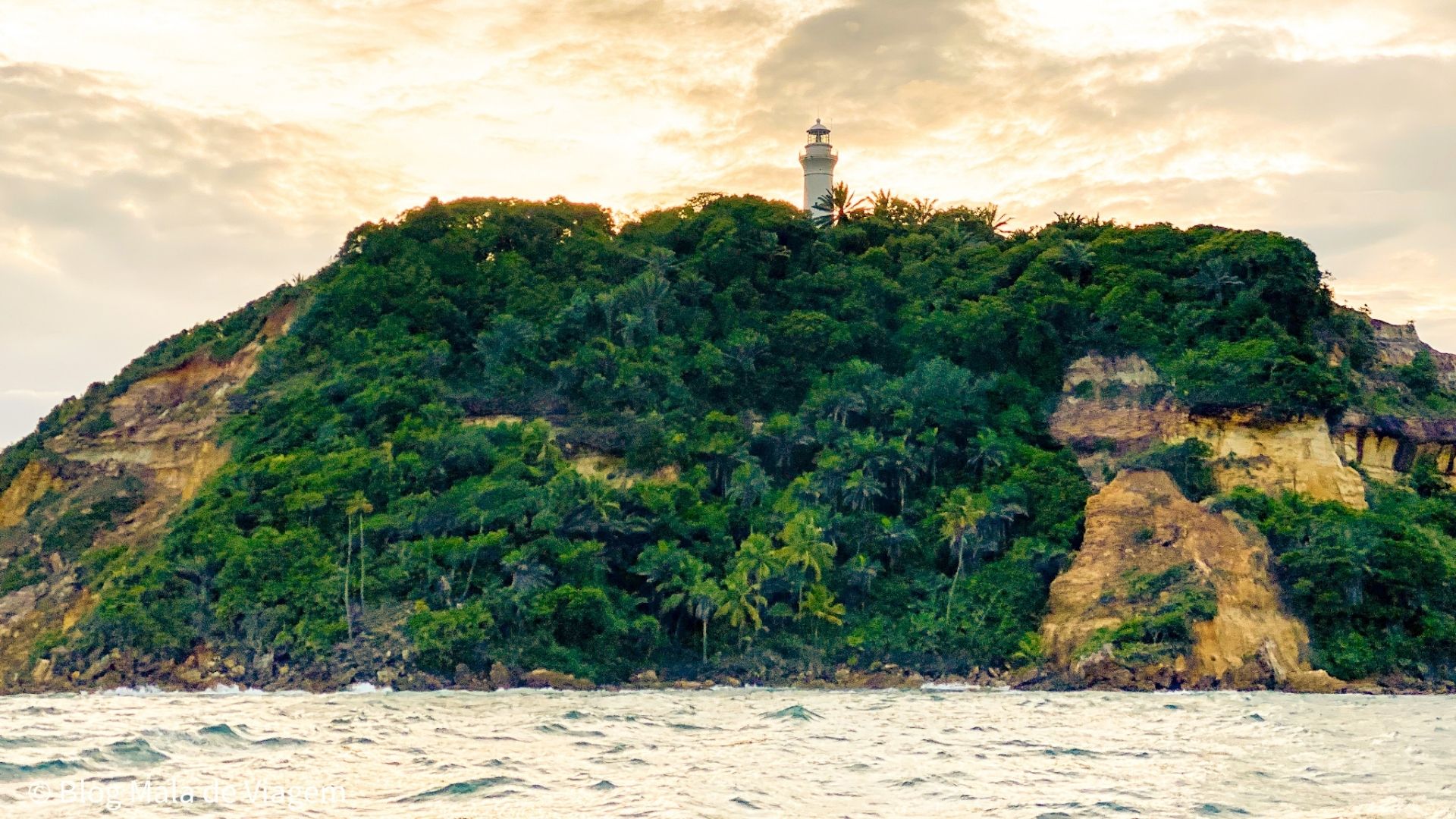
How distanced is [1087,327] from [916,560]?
52.0 ft

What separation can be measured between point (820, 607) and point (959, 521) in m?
7.54

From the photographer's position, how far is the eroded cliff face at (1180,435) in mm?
67250

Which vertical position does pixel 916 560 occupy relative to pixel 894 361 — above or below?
below

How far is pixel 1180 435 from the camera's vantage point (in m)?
69.5

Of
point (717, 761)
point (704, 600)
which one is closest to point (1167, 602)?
point (704, 600)

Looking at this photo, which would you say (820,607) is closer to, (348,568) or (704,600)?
(704,600)

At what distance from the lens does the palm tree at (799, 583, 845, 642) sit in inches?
2514

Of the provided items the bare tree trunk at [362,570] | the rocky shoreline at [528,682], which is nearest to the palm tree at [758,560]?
the rocky shoreline at [528,682]

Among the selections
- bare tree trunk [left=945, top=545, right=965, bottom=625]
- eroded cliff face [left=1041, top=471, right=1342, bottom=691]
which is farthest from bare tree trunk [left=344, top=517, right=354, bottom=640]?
eroded cliff face [left=1041, top=471, right=1342, bottom=691]

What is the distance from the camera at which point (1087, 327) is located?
246 feet

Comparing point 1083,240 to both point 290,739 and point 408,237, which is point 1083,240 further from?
point 290,739

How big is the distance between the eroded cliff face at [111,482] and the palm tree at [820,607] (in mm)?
28989

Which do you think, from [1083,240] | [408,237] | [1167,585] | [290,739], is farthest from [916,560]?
[290,739]

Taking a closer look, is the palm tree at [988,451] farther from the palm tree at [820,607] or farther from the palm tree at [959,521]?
the palm tree at [820,607]
